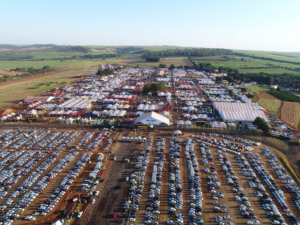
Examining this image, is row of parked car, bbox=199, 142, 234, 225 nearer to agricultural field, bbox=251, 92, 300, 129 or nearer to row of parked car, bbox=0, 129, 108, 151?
row of parked car, bbox=0, 129, 108, 151

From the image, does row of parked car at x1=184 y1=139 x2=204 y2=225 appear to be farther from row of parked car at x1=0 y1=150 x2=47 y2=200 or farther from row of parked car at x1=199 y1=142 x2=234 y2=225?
row of parked car at x1=0 y1=150 x2=47 y2=200

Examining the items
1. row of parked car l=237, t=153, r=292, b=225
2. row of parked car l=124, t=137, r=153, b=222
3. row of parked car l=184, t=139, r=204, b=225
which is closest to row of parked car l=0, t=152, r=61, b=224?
row of parked car l=124, t=137, r=153, b=222

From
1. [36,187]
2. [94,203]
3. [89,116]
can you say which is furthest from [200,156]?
[89,116]

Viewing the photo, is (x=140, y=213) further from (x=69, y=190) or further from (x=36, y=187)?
(x=36, y=187)

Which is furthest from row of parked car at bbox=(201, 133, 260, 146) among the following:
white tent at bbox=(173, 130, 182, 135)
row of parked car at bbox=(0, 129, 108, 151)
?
row of parked car at bbox=(0, 129, 108, 151)

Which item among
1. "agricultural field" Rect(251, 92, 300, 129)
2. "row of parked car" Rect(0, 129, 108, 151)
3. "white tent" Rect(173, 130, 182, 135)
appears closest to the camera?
"row of parked car" Rect(0, 129, 108, 151)

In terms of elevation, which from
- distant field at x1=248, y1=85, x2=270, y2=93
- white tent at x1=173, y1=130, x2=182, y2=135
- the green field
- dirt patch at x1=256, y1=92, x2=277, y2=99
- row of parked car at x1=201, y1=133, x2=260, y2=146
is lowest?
row of parked car at x1=201, y1=133, x2=260, y2=146

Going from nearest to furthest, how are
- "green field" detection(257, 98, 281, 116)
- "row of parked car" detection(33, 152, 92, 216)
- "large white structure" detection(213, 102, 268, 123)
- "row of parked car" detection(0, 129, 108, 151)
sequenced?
"row of parked car" detection(33, 152, 92, 216), "row of parked car" detection(0, 129, 108, 151), "large white structure" detection(213, 102, 268, 123), "green field" detection(257, 98, 281, 116)

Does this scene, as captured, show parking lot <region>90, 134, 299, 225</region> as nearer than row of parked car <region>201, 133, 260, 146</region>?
Yes

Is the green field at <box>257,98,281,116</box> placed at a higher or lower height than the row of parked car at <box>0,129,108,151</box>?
higher
